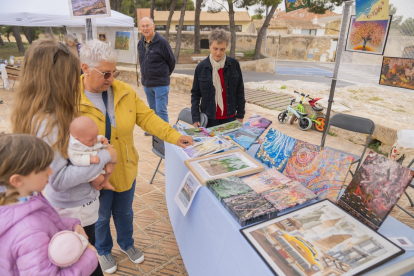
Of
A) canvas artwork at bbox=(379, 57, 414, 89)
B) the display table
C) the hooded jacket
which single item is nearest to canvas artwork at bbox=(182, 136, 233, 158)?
the display table

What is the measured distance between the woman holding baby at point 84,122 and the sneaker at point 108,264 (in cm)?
32

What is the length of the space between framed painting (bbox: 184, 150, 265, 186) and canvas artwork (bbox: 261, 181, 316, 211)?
0.26 m

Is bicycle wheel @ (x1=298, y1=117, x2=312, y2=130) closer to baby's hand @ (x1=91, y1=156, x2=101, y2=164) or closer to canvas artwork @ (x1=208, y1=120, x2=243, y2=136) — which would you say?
canvas artwork @ (x1=208, y1=120, x2=243, y2=136)

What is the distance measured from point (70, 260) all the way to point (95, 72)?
0.98 meters

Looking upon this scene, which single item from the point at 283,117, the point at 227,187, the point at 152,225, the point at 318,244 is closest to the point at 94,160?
the point at 227,187

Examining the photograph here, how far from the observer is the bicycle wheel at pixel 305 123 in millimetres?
5793

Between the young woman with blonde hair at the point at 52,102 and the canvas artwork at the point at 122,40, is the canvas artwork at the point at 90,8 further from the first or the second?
the canvas artwork at the point at 122,40

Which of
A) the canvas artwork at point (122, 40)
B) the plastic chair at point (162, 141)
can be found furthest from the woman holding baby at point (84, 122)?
the canvas artwork at point (122, 40)

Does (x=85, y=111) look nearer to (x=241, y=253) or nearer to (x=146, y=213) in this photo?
(x=241, y=253)

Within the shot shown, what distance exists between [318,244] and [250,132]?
4.21ft

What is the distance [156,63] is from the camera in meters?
4.52

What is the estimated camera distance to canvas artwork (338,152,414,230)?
123 cm

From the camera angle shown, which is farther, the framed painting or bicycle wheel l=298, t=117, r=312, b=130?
bicycle wheel l=298, t=117, r=312, b=130

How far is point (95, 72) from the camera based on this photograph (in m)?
1.51
